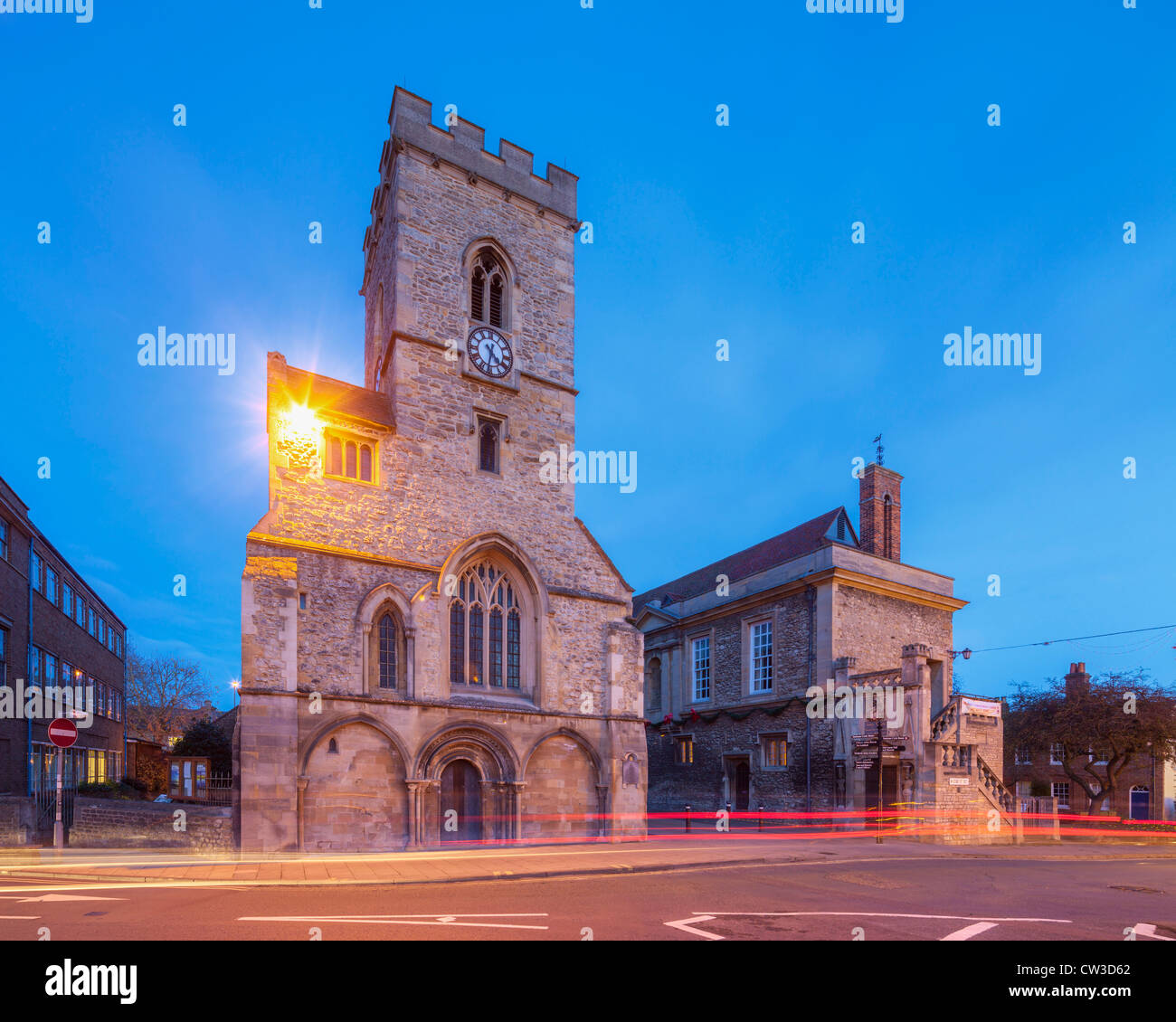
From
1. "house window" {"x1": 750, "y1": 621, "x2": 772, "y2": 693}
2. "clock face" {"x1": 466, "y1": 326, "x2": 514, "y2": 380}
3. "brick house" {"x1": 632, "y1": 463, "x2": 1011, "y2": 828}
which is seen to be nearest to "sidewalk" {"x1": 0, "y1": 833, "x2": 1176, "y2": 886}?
"brick house" {"x1": 632, "y1": 463, "x2": 1011, "y2": 828}

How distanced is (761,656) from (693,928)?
21.8 m

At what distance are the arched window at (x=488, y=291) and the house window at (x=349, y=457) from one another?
5.65 meters

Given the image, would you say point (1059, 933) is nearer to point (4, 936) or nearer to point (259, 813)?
point (4, 936)

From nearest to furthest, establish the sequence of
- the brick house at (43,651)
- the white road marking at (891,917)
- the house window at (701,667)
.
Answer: the white road marking at (891,917)
the brick house at (43,651)
the house window at (701,667)

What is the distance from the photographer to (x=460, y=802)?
2023 cm

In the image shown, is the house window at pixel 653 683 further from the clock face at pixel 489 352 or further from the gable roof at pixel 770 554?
the clock face at pixel 489 352

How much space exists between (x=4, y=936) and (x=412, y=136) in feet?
69.5

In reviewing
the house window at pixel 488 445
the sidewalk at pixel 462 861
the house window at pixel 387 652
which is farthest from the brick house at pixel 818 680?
the house window at pixel 387 652

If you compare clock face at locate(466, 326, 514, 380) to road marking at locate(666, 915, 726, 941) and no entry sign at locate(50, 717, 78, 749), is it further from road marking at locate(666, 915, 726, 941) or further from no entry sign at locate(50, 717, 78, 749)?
road marking at locate(666, 915, 726, 941)

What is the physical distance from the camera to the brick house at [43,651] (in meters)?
25.0

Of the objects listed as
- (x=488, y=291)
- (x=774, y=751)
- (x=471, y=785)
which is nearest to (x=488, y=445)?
(x=488, y=291)
